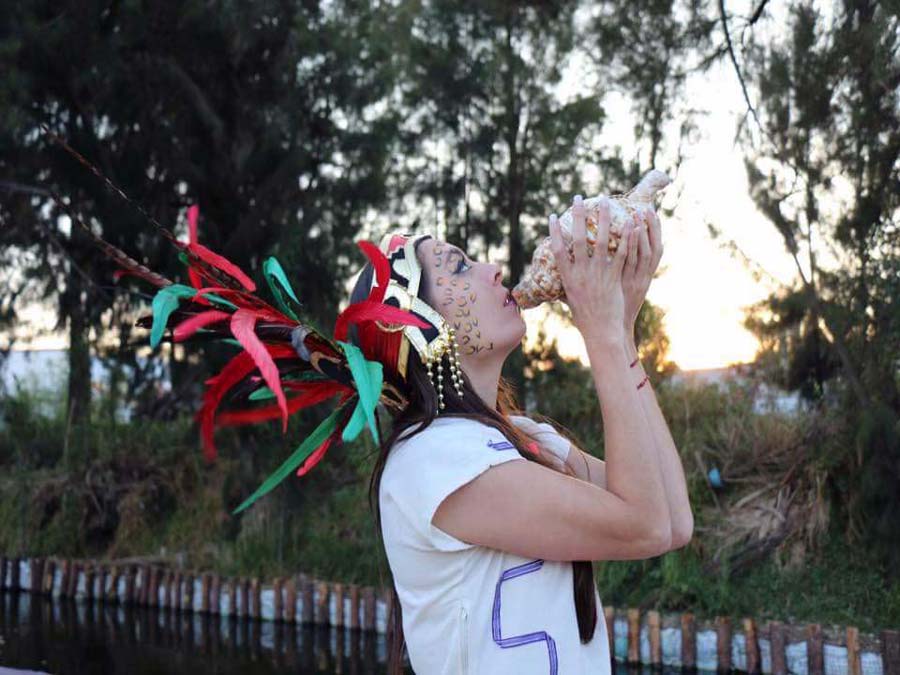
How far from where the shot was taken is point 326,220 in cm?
657

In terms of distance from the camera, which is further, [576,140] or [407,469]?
[576,140]

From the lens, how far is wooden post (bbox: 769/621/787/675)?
4.76 m

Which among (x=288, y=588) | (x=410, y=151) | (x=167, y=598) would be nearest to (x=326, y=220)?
Answer: (x=410, y=151)

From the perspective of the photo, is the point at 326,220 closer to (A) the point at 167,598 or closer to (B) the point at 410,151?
(B) the point at 410,151

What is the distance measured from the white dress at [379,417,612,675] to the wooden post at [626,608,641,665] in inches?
157

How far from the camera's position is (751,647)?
4.87 m

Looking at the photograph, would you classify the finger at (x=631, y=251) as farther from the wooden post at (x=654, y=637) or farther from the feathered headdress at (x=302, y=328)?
the wooden post at (x=654, y=637)

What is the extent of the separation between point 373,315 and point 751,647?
4.08m

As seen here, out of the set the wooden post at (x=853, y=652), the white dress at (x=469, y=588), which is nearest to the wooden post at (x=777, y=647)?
the wooden post at (x=853, y=652)

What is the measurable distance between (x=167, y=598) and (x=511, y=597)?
626 cm

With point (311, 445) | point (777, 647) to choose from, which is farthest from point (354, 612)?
point (311, 445)

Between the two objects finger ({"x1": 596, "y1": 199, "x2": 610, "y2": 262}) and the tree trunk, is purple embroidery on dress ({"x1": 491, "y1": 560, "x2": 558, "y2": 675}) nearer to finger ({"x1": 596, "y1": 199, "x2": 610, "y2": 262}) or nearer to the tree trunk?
finger ({"x1": 596, "y1": 199, "x2": 610, "y2": 262})

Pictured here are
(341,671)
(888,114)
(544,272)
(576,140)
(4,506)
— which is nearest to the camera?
(544,272)

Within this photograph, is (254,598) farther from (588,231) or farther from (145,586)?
(588,231)
